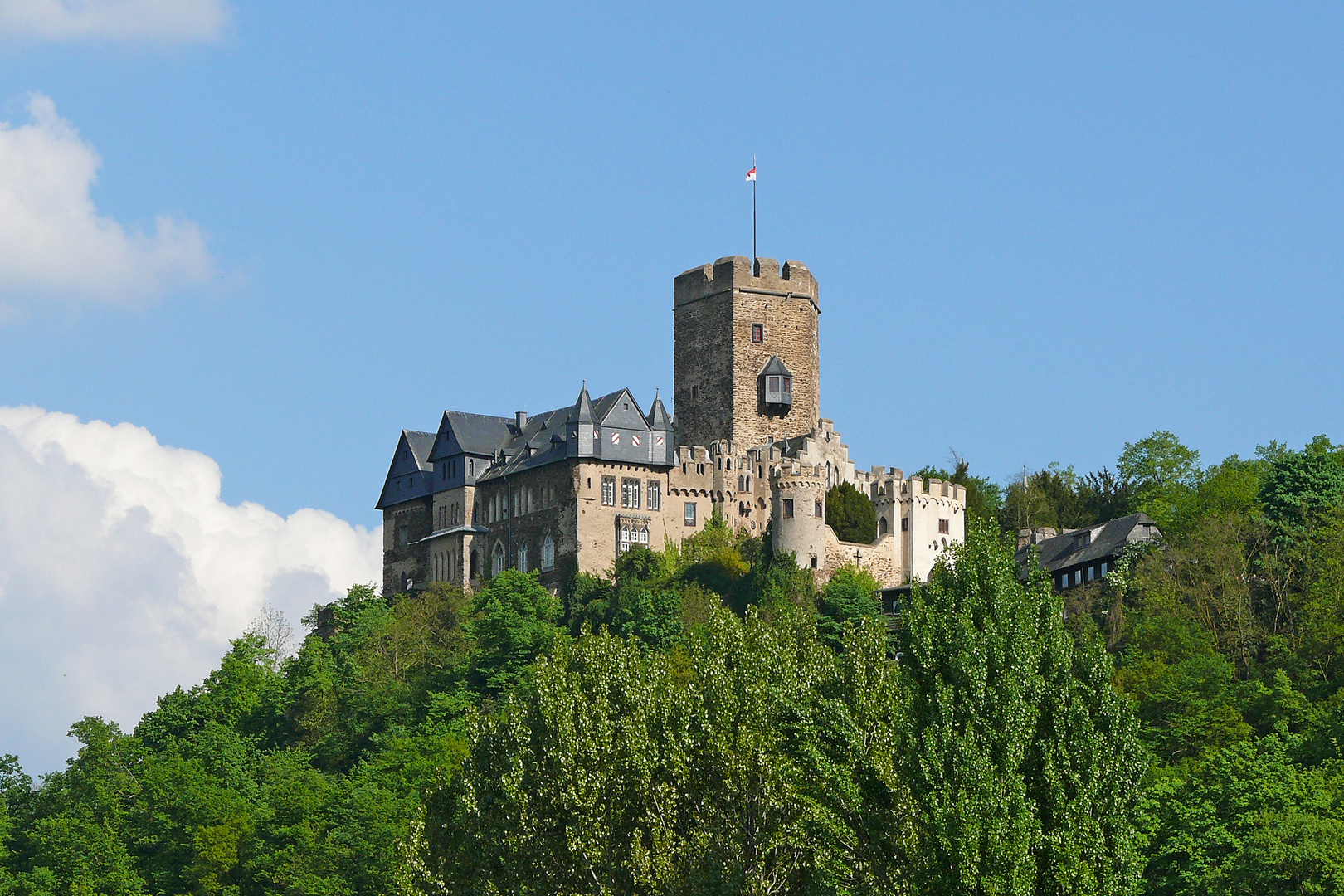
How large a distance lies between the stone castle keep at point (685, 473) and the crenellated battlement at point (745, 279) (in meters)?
0.08

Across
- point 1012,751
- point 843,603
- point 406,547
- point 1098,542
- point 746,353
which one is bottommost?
point 1012,751

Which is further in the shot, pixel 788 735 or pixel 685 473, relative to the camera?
pixel 685 473

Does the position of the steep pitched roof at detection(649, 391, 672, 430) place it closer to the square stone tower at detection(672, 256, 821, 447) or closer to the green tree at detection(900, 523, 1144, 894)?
the square stone tower at detection(672, 256, 821, 447)

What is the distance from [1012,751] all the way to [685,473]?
5703 cm

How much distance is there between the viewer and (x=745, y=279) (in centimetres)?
10200

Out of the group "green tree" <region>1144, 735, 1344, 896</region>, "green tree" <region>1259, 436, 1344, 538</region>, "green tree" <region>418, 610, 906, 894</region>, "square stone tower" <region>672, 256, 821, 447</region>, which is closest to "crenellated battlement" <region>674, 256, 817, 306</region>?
"square stone tower" <region>672, 256, 821, 447</region>

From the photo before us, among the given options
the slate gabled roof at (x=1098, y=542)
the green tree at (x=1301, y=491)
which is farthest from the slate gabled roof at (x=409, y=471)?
the green tree at (x=1301, y=491)

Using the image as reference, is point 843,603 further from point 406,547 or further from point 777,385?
point 406,547

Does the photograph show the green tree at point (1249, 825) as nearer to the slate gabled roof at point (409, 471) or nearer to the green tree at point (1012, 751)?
the green tree at point (1012, 751)

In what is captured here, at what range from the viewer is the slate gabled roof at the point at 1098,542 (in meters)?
86.9

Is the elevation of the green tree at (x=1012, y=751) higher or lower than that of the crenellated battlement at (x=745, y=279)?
lower

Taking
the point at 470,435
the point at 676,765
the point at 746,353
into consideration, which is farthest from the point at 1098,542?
the point at 676,765

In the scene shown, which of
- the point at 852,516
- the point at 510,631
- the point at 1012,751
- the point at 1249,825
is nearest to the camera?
the point at 1012,751

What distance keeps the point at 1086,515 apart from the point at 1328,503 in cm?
2476
